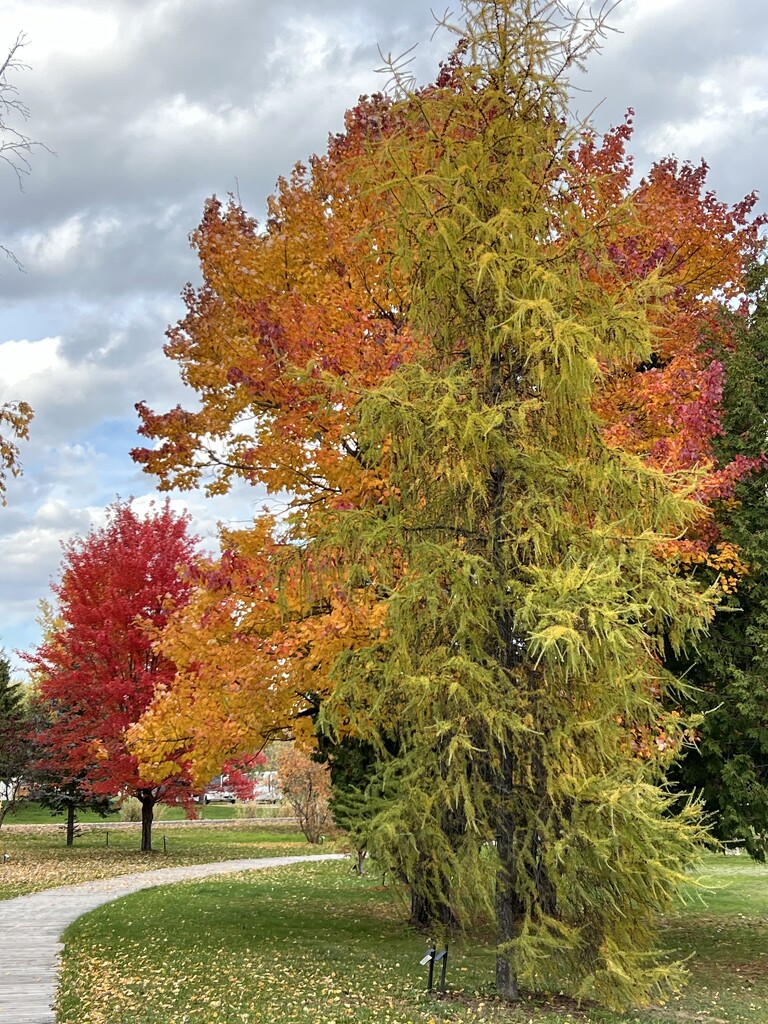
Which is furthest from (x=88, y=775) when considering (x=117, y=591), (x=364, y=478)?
(x=364, y=478)

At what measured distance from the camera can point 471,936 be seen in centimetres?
1162

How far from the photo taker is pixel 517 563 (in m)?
7.63

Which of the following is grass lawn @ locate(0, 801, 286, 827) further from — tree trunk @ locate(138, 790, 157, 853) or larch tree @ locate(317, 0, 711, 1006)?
larch tree @ locate(317, 0, 711, 1006)

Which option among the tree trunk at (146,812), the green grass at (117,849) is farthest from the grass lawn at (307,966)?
the tree trunk at (146,812)

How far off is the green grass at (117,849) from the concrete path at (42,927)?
1082 mm

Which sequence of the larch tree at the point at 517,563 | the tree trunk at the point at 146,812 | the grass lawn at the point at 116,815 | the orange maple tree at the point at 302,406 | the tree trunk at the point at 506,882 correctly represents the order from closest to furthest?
the larch tree at the point at 517,563, the tree trunk at the point at 506,882, the orange maple tree at the point at 302,406, the tree trunk at the point at 146,812, the grass lawn at the point at 116,815

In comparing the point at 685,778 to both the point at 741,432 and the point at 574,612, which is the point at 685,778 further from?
the point at 574,612

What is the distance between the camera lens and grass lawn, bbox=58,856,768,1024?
7.46 m

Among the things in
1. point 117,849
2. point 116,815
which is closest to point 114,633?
point 117,849

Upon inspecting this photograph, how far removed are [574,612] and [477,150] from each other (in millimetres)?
4533

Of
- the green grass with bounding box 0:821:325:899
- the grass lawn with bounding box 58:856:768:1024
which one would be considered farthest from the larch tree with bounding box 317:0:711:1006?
the green grass with bounding box 0:821:325:899

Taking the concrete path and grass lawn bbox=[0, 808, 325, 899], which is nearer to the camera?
the concrete path

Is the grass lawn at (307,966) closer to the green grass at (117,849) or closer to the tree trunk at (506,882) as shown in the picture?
the tree trunk at (506,882)

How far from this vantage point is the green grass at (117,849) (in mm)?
20281
